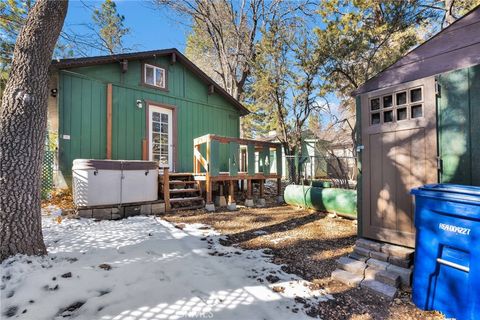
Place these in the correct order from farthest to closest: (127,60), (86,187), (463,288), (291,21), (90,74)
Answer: (291,21) < (127,60) < (90,74) < (86,187) < (463,288)

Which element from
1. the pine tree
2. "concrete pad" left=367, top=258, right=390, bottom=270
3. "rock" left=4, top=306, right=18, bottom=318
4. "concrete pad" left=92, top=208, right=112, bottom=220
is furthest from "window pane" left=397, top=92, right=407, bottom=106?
the pine tree

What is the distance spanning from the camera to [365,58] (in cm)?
760

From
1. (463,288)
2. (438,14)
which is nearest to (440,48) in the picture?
(463,288)

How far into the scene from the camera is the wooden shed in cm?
234

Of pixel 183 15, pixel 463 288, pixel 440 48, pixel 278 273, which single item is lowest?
pixel 278 273

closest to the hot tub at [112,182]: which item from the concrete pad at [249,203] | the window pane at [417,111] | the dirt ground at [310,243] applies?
the dirt ground at [310,243]

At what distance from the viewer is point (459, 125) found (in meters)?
2.36

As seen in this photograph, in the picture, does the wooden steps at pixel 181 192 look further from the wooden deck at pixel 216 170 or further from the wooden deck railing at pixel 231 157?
the wooden deck railing at pixel 231 157

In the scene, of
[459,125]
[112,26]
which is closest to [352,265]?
[459,125]

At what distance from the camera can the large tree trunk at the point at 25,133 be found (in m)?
2.53

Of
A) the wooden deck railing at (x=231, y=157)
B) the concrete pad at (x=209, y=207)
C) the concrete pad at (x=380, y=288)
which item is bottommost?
the concrete pad at (x=380, y=288)

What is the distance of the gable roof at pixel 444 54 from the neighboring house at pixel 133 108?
233 inches

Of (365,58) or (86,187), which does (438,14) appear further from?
(86,187)

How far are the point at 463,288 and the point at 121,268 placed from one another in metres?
2.92
